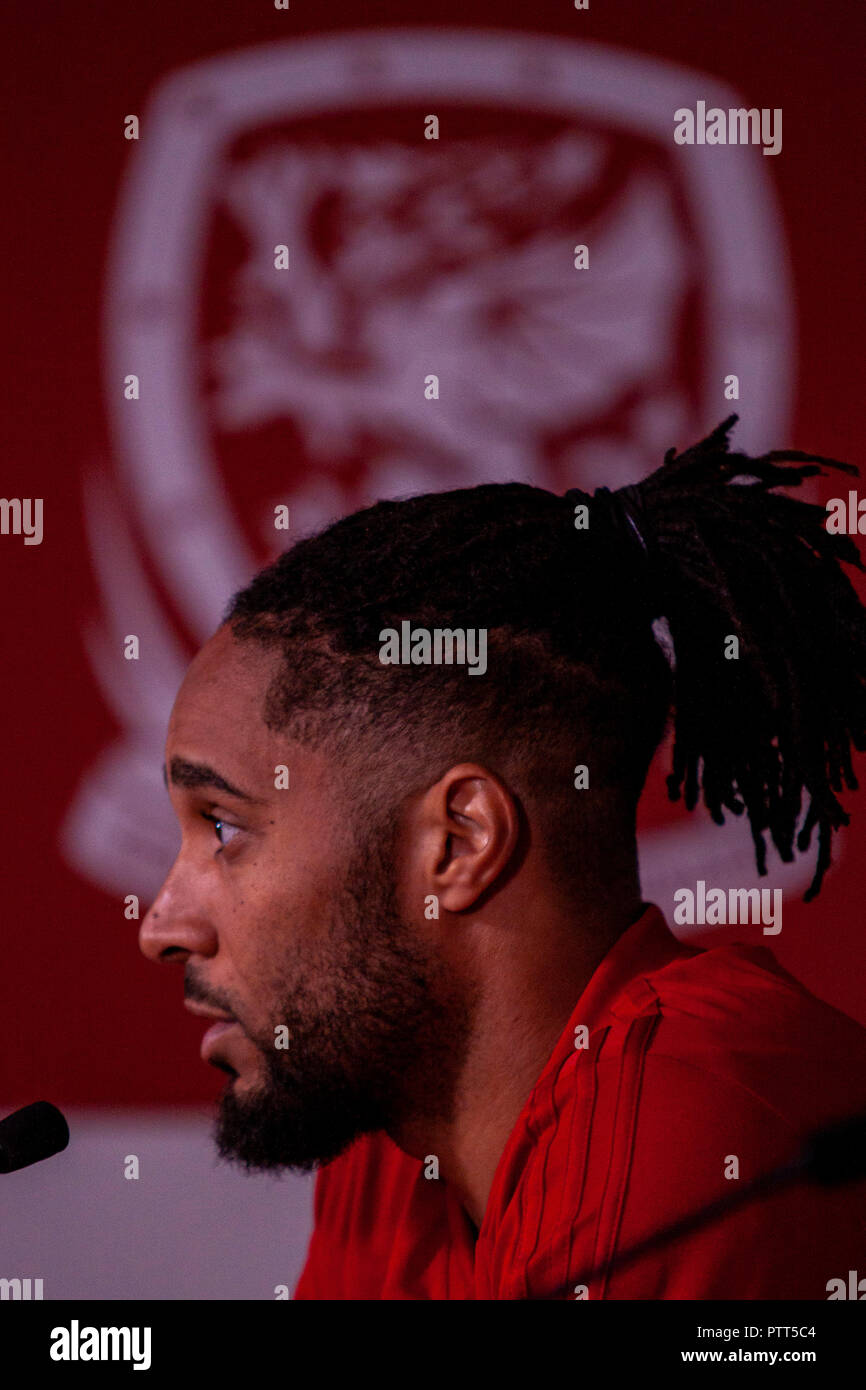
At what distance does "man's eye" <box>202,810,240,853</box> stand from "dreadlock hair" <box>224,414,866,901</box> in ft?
0.29

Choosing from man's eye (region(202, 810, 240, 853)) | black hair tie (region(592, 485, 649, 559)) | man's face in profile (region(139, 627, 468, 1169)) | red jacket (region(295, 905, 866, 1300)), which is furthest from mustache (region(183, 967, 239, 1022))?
black hair tie (region(592, 485, 649, 559))

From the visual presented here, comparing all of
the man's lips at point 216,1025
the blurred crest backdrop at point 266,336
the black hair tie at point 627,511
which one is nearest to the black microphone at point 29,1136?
the man's lips at point 216,1025

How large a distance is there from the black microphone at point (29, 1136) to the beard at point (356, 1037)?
186 millimetres

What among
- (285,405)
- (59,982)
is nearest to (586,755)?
(285,405)

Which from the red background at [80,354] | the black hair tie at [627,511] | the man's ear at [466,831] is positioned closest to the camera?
the man's ear at [466,831]

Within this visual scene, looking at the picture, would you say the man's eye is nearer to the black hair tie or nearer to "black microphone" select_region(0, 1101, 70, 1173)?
"black microphone" select_region(0, 1101, 70, 1173)

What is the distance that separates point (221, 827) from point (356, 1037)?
0.61 ft

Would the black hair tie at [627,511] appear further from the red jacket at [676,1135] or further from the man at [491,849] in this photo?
the red jacket at [676,1135]

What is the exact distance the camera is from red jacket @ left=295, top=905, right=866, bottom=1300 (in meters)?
0.81

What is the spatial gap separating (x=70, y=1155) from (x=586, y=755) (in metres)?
1.06

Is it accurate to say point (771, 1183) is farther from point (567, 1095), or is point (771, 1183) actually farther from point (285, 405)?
point (285, 405)

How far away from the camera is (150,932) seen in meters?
1.01

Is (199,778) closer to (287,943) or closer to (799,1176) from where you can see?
(287,943)

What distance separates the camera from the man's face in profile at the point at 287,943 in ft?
3.16
